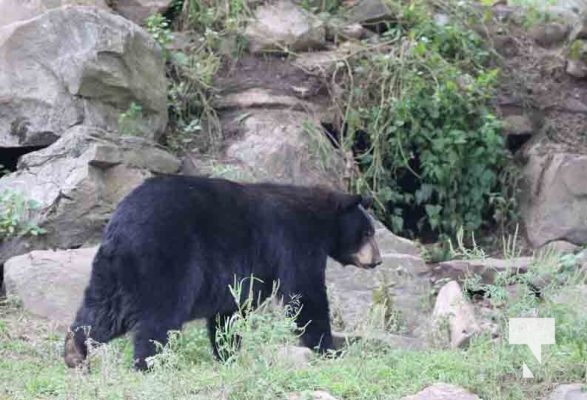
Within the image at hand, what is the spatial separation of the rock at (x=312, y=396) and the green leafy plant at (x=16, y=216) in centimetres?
472

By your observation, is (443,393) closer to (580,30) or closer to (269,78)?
(269,78)

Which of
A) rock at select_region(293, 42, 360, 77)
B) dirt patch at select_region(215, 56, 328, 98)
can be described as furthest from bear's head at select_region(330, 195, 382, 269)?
rock at select_region(293, 42, 360, 77)

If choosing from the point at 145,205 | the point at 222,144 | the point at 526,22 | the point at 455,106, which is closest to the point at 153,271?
the point at 145,205

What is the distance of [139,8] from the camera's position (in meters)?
13.8

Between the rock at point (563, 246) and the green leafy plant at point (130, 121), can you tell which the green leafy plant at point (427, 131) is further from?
the green leafy plant at point (130, 121)

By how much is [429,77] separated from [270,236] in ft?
16.0

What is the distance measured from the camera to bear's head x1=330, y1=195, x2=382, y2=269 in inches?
400

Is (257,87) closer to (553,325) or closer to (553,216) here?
(553,216)

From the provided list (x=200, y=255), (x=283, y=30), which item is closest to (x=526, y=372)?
(x=200, y=255)

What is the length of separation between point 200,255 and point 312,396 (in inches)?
83.0

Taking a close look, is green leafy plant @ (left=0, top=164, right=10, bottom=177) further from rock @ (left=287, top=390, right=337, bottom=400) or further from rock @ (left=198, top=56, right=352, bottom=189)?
rock @ (left=287, top=390, right=337, bottom=400)

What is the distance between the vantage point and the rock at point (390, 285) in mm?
10922

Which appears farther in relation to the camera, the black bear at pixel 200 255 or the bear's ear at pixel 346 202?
the bear's ear at pixel 346 202

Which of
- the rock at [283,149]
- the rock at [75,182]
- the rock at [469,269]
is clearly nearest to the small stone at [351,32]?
the rock at [283,149]
